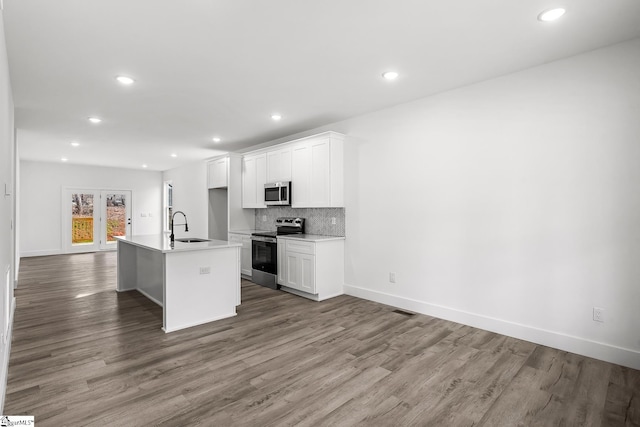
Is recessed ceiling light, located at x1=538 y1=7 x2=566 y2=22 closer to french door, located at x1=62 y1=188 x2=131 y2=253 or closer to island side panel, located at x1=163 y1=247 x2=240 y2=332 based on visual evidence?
island side panel, located at x1=163 y1=247 x2=240 y2=332

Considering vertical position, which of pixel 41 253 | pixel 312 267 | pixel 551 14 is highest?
pixel 551 14

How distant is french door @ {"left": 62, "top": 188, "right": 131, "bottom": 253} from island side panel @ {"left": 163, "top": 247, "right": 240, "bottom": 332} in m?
7.03

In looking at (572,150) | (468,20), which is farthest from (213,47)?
(572,150)

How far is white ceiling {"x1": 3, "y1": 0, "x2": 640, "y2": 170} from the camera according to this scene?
2.26 m

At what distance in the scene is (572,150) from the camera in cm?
291

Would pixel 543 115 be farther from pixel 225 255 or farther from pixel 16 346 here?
pixel 16 346

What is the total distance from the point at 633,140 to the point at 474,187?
129cm

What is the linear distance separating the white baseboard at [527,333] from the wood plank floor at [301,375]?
9 centimetres

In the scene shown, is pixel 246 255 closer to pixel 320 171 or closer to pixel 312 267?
pixel 312 267

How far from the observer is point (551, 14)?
230 cm

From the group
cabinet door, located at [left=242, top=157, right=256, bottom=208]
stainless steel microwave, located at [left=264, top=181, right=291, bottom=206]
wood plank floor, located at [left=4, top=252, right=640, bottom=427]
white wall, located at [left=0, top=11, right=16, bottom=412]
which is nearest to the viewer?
wood plank floor, located at [left=4, top=252, right=640, bottom=427]

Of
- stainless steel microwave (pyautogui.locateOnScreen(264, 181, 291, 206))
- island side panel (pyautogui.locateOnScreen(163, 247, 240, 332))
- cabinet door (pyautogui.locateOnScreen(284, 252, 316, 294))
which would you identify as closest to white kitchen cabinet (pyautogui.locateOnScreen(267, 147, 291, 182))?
stainless steel microwave (pyautogui.locateOnScreen(264, 181, 291, 206))

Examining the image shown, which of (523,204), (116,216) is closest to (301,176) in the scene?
(523,204)

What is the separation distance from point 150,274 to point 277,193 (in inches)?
89.2
